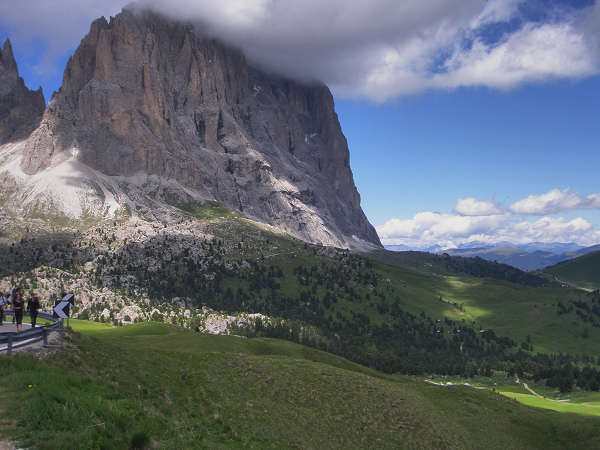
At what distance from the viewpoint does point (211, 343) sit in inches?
3467

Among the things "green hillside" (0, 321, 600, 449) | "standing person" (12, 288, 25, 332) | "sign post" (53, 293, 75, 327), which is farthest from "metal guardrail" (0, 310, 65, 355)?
→ "standing person" (12, 288, 25, 332)

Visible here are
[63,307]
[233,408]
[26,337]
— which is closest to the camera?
[26,337]

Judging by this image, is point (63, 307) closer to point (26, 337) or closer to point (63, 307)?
point (63, 307)

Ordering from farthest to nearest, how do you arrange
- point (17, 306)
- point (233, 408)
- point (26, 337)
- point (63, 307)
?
1. point (233, 408)
2. point (17, 306)
3. point (63, 307)
4. point (26, 337)

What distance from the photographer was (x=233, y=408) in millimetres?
39969

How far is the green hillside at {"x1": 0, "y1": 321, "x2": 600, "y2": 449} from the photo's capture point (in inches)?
918

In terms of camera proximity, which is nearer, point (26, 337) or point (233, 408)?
point (26, 337)

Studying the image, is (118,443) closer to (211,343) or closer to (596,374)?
(211,343)

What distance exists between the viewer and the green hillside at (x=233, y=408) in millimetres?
23308

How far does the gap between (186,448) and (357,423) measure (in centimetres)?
2559

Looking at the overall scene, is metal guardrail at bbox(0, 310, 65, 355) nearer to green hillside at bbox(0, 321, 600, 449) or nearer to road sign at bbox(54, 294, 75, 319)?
green hillside at bbox(0, 321, 600, 449)

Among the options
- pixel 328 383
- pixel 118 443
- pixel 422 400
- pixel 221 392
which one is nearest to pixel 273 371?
pixel 328 383

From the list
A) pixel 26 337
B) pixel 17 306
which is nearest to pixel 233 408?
pixel 26 337

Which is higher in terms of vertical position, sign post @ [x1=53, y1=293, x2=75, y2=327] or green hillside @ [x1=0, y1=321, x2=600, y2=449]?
sign post @ [x1=53, y1=293, x2=75, y2=327]
